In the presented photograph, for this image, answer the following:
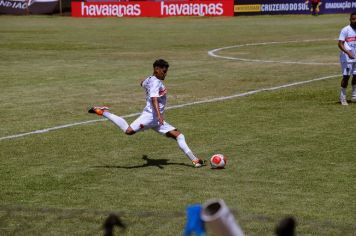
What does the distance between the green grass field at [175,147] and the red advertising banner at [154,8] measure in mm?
33617

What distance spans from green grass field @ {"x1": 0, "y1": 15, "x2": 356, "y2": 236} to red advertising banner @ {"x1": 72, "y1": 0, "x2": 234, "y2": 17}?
33.6 metres

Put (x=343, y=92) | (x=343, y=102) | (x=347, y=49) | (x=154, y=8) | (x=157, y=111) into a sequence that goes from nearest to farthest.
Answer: (x=157, y=111)
(x=347, y=49)
(x=343, y=92)
(x=343, y=102)
(x=154, y=8)

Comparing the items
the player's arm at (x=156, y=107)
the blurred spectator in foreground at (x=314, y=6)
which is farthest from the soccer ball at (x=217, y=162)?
the blurred spectator in foreground at (x=314, y=6)

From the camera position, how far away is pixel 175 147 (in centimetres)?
1595

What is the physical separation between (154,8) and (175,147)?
57.3 m

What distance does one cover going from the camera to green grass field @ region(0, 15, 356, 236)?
1049 cm

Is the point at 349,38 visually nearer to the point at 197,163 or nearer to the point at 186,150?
the point at 197,163

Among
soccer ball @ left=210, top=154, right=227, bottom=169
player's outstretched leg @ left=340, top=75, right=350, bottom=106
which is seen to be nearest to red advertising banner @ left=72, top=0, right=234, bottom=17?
player's outstretched leg @ left=340, top=75, right=350, bottom=106

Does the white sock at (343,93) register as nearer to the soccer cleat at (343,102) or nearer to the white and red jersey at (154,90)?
the soccer cleat at (343,102)

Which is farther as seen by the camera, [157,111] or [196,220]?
[157,111]

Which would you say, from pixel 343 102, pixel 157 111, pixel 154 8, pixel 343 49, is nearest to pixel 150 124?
pixel 157 111

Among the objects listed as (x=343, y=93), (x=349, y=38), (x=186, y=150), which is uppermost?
(x=349, y=38)

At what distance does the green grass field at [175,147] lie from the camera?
413 inches

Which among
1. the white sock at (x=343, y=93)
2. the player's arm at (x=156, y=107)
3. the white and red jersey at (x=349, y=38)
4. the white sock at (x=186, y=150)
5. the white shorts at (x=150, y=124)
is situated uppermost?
the white and red jersey at (x=349, y=38)
